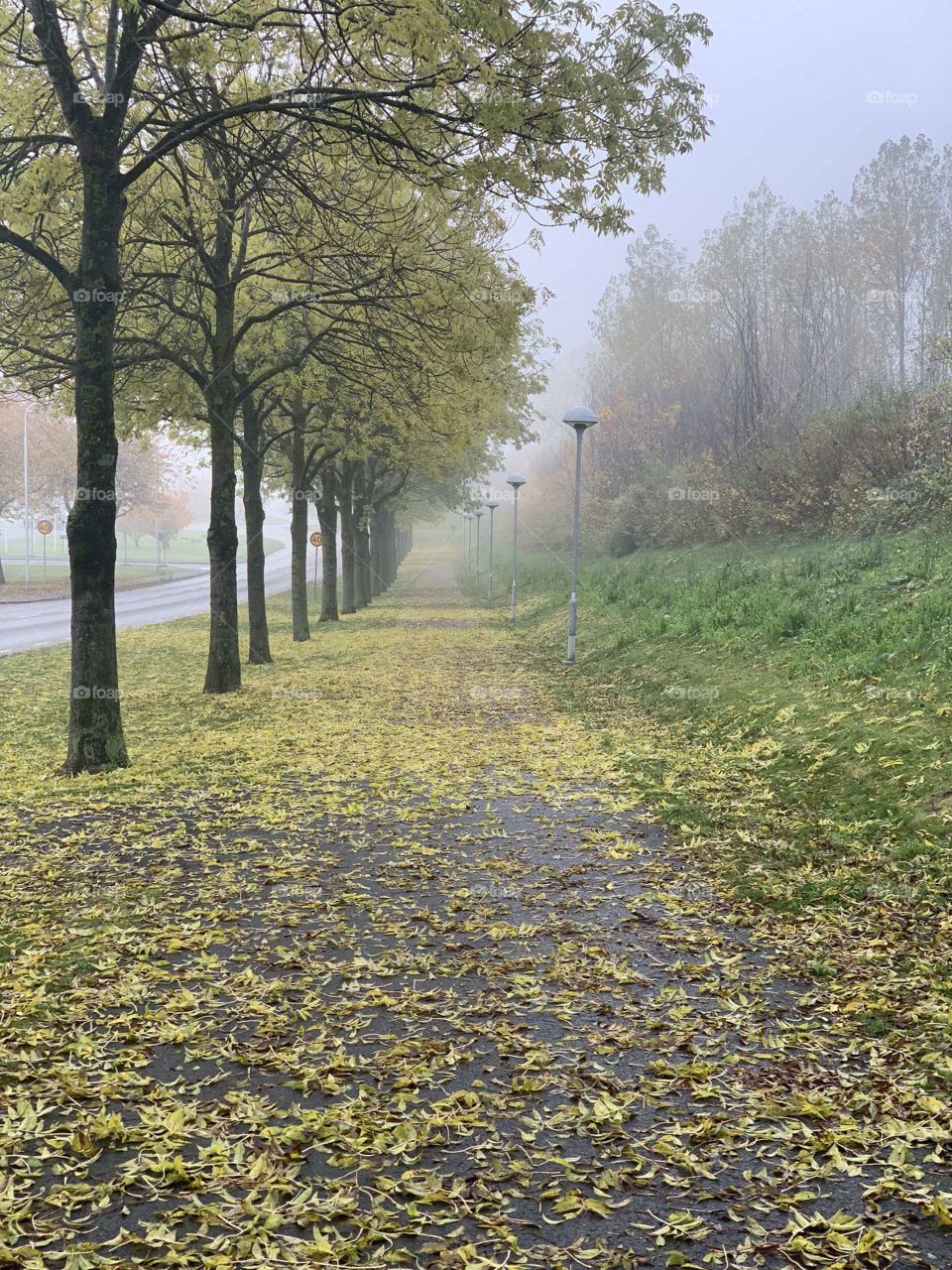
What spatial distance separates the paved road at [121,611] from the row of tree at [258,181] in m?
9.13

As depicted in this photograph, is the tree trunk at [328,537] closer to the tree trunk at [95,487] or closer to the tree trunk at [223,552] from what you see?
the tree trunk at [223,552]

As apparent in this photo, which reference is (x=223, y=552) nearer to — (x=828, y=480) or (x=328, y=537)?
(x=828, y=480)

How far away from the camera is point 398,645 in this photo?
2244cm

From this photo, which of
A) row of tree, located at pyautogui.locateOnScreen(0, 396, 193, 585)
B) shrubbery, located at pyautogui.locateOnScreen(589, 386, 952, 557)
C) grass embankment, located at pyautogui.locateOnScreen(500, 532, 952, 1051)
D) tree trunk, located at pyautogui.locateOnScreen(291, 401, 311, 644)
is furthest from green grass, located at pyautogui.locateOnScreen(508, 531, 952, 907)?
row of tree, located at pyautogui.locateOnScreen(0, 396, 193, 585)

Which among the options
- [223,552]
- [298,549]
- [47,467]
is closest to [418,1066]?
[223,552]

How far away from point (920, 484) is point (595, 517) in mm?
22710

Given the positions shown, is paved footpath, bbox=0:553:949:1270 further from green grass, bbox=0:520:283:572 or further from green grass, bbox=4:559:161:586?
green grass, bbox=0:520:283:572

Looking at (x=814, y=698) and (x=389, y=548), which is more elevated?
(x=389, y=548)

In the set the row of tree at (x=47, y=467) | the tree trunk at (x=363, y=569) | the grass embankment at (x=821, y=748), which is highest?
the row of tree at (x=47, y=467)

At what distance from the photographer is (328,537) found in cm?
2920

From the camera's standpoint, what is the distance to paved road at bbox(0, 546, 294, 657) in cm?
2381

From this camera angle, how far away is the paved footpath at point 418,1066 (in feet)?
10.4

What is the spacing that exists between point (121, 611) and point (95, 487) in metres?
27.1

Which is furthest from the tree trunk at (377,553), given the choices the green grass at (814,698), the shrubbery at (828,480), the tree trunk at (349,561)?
the green grass at (814,698)
